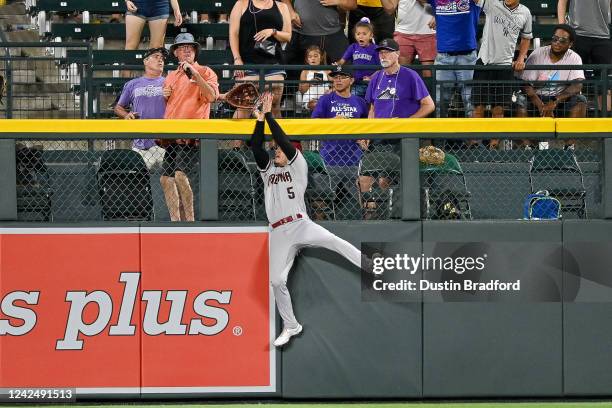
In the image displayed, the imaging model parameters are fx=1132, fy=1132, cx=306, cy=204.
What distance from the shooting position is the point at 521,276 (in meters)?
8.25

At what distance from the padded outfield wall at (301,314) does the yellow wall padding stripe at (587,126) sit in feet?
0.11

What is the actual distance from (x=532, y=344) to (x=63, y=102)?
6.80 meters

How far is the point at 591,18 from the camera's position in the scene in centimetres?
1320

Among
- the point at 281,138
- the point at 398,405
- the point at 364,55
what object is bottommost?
the point at 398,405

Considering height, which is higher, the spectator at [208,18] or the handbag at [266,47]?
the spectator at [208,18]

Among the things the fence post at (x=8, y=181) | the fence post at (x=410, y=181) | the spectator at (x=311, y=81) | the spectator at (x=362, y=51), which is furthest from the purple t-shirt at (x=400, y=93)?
the fence post at (x=8, y=181)

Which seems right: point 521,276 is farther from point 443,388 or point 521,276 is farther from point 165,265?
point 165,265

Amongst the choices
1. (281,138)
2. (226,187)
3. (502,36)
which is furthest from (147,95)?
(502,36)

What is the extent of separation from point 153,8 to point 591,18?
200 inches

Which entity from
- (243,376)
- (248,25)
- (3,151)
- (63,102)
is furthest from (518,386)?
(63,102)

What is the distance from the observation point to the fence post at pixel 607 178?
8281mm

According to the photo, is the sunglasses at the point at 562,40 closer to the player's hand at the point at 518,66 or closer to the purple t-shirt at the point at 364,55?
the player's hand at the point at 518,66

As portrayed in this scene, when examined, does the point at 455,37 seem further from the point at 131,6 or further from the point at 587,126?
the point at 587,126

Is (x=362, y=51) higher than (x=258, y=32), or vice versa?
(x=258, y=32)
